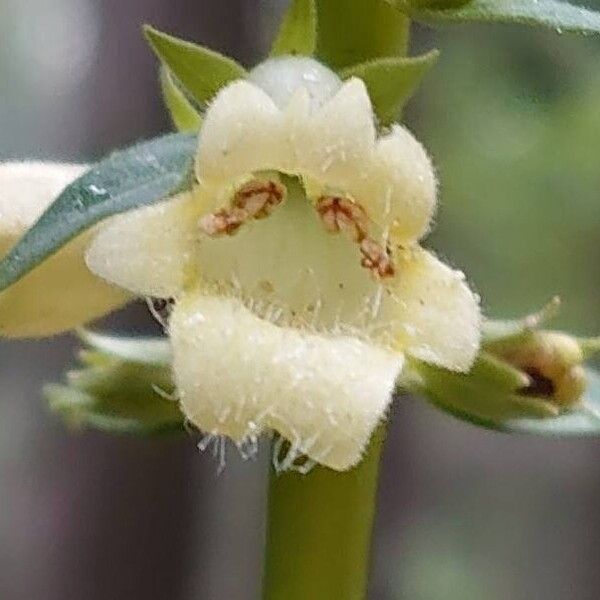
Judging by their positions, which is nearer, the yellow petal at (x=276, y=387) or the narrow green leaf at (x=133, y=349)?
the yellow petal at (x=276, y=387)

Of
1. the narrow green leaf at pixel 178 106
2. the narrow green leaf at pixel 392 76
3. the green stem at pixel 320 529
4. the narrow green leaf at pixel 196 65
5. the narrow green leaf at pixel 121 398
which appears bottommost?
the green stem at pixel 320 529

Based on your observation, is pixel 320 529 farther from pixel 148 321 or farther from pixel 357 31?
pixel 148 321

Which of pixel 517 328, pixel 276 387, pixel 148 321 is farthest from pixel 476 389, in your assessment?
pixel 148 321

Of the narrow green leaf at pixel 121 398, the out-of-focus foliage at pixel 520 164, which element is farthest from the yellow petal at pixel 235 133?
the out-of-focus foliage at pixel 520 164

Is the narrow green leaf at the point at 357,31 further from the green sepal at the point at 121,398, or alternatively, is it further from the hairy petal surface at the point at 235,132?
the green sepal at the point at 121,398

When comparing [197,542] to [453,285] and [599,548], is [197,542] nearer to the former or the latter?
[599,548]

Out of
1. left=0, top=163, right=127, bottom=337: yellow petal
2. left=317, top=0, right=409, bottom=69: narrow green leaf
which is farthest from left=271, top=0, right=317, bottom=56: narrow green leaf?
left=0, top=163, right=127, bottom=337: yellow petal

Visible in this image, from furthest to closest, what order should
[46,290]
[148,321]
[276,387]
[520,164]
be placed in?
1. [520,164]
2. [148,321]
3. [46,290]
4. [276,387]

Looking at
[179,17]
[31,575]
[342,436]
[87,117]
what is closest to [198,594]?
[31,575]

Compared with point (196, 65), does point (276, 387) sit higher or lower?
lower
